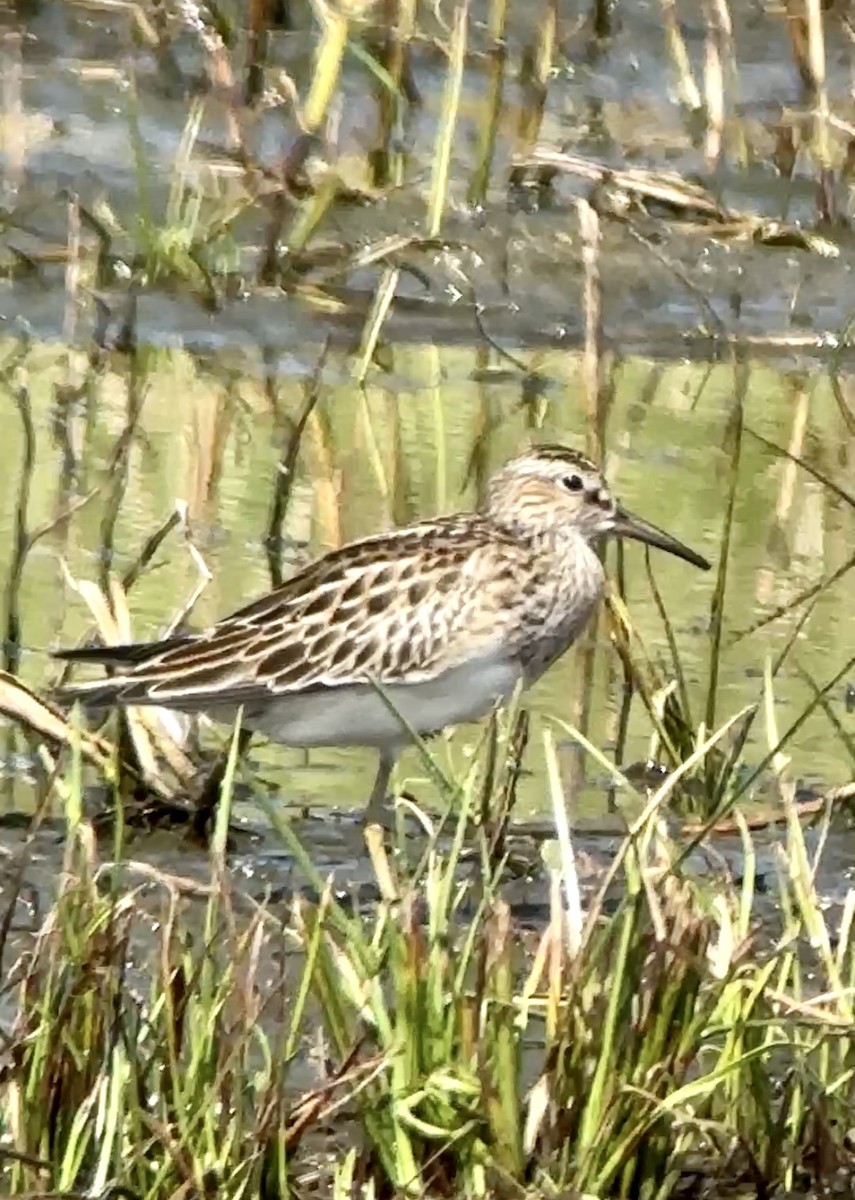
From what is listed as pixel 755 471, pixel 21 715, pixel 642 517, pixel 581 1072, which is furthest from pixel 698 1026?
pixel 755 471

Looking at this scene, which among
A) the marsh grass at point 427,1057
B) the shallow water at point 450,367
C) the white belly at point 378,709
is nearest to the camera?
the marsh grass at point 427,1057

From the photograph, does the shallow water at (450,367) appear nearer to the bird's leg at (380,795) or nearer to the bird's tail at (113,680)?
the bird's leg at (380,795)

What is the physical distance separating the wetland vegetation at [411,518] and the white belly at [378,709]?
73mm

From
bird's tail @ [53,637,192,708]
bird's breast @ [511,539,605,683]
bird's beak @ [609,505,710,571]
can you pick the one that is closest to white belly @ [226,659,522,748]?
bird's breast @ [511,539,605,683]

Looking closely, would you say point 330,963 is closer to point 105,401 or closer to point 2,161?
point 105,401

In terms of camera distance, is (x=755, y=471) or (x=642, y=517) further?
(x=755, y=471)

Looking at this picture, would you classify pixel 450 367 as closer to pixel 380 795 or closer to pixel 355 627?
pixel 355 627

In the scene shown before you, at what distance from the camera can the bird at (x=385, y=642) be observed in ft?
20.9

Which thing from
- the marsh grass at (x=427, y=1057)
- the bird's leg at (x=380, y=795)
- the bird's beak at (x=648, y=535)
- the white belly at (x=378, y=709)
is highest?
the marsh grass at (x=427, y=1057)

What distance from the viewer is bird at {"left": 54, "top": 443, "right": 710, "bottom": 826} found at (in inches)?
250

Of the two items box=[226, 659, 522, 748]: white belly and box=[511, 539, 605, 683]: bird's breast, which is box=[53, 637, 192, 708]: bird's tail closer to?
box=[226, 659, 522, 748]: white belly

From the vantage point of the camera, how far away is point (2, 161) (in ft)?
36.1

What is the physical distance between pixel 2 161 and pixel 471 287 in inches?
71.3

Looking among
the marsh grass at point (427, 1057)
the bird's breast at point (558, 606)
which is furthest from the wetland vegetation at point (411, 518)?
the bird's breast at point (558, 606)
